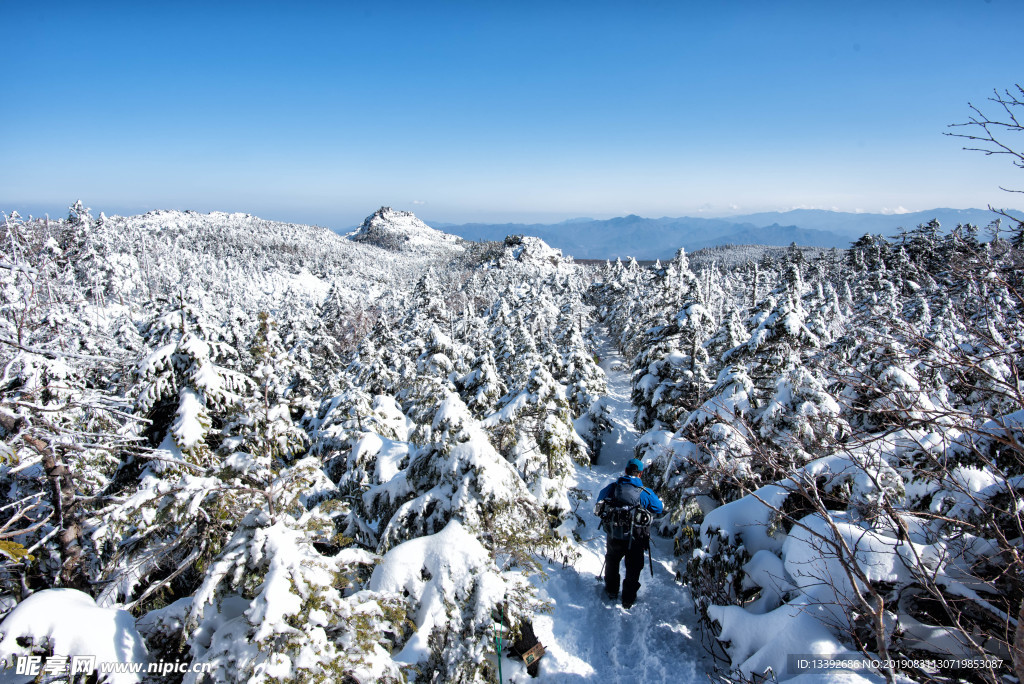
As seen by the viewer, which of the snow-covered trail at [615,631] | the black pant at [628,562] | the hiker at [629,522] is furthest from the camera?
the black pant at [628,562]

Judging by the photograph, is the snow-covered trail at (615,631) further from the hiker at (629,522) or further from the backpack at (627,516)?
the backpack at (627,516)

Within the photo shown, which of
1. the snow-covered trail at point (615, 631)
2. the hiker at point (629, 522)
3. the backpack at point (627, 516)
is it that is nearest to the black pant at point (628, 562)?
the hiker at point (629, 522)

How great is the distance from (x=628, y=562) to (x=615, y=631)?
103 centimetres

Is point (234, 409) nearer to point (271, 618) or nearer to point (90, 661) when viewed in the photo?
point (90, 661)

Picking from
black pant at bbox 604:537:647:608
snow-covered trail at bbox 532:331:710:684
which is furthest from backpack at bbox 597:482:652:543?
snow-covered trail at bbox 532:331:710:684

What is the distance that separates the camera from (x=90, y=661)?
3545 mm

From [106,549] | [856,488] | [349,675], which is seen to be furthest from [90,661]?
[856,488]

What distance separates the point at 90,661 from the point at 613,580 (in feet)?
22.2

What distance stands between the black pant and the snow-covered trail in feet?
1.01

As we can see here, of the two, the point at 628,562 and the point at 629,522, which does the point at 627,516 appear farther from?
the point at 628,562

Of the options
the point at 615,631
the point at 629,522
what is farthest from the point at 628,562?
the point at 615,631

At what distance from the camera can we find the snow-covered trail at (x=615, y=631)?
6051 mm

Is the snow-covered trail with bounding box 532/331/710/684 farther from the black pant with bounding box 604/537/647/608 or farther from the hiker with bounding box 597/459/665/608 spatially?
the hiker with bounding box 597/459/665/608

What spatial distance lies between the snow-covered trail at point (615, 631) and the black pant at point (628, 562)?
0.31m
